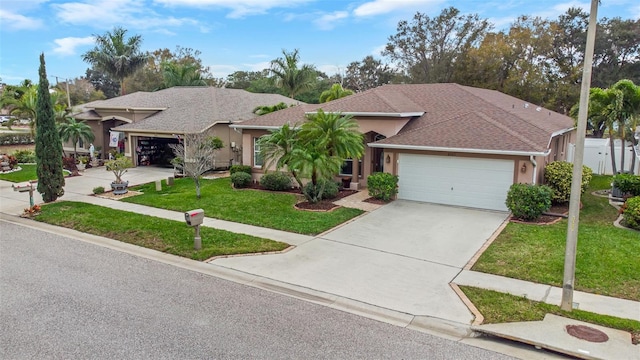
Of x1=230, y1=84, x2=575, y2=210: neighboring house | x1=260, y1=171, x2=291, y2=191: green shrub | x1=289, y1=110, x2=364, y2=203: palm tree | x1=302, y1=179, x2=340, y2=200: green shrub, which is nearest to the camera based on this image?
x1=289, y1=110, x2=364, y2=203: palm tree

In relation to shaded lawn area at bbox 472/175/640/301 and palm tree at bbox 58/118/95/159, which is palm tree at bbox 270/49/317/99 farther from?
shaded lawn area at bbox 472/175/640/301

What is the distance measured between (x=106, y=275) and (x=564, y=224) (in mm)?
12395

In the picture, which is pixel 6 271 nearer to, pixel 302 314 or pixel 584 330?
pixel 302 314

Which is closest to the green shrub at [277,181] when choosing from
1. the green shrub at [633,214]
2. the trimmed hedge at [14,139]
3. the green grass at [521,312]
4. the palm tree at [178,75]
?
the green grass at [521,312]

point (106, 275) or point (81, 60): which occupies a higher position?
point (81, 60)

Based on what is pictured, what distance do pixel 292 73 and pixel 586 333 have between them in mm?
27948

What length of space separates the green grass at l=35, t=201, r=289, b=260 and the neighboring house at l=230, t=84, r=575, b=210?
7.17 meters

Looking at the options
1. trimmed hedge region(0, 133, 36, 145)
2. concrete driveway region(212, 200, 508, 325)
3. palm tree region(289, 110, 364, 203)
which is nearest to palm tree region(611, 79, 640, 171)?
concrete driveway region(212, 200, 508, 325)

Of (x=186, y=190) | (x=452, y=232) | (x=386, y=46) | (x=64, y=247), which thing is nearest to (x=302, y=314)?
(x=452, y=232)

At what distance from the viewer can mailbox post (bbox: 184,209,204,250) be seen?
10.1 meters

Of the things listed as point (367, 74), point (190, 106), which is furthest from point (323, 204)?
point (367, 74)

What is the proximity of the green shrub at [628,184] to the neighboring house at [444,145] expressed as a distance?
2544 millimetres

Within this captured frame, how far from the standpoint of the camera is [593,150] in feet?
77.0

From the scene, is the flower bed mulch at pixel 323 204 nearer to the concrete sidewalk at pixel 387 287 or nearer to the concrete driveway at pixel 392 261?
the concrete driveway at pixel 392 261
